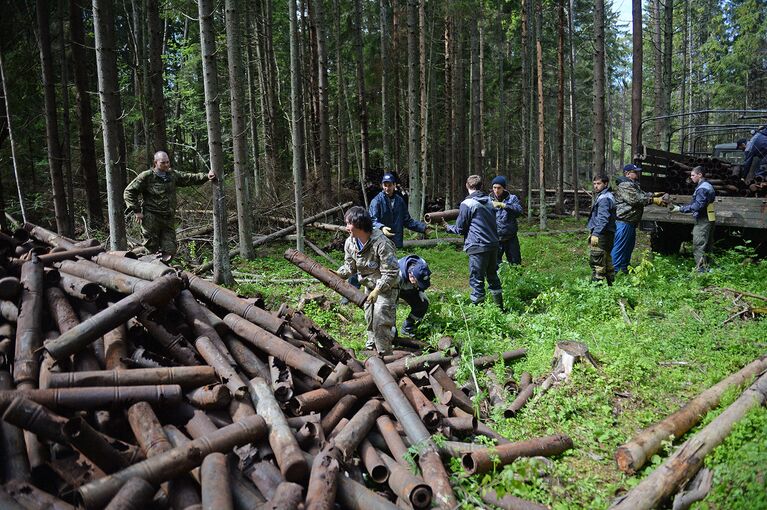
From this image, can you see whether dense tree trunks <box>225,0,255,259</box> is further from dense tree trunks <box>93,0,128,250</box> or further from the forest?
dense tree trunks <box>93,0,128,250</box>

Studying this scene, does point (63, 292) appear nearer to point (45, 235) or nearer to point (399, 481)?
point (45, 235)

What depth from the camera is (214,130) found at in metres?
9.10

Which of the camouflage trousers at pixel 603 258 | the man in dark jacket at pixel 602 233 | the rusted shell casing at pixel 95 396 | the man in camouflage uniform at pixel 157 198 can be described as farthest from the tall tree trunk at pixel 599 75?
the rusted shell casing at pixel 95 396

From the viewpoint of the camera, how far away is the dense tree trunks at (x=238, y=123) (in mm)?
9701

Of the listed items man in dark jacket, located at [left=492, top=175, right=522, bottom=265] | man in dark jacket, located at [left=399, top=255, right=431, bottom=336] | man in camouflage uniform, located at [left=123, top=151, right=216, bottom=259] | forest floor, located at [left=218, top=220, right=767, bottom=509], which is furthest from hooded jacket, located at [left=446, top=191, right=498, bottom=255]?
man in camouflage uniform, located at [left=123, top=151, right=216, bottom=259]

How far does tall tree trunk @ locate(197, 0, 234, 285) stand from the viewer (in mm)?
8797

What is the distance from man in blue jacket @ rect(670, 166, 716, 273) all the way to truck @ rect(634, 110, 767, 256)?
34 centimetres

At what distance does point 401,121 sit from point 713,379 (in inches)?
1005

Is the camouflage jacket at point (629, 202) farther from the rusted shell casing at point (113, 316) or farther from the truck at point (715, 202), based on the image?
the rusted shell casing at point (113, 316)

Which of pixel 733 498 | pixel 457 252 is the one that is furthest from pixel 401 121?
pixel 733 498

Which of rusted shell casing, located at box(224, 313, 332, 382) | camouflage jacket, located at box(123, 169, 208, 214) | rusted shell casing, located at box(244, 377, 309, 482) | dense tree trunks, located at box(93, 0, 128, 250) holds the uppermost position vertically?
dense tree trunks, located at box(93, 0, 128, 250)

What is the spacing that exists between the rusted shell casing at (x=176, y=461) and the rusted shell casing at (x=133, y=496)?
75mm

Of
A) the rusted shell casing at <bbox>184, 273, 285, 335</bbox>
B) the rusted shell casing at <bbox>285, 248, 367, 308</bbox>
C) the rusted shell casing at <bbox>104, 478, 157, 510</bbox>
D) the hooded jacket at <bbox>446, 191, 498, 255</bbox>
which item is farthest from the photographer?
the hooded jacket at <bbox>446, 191, 498, 255</bbox>

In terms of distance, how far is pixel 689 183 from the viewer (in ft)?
39.4
